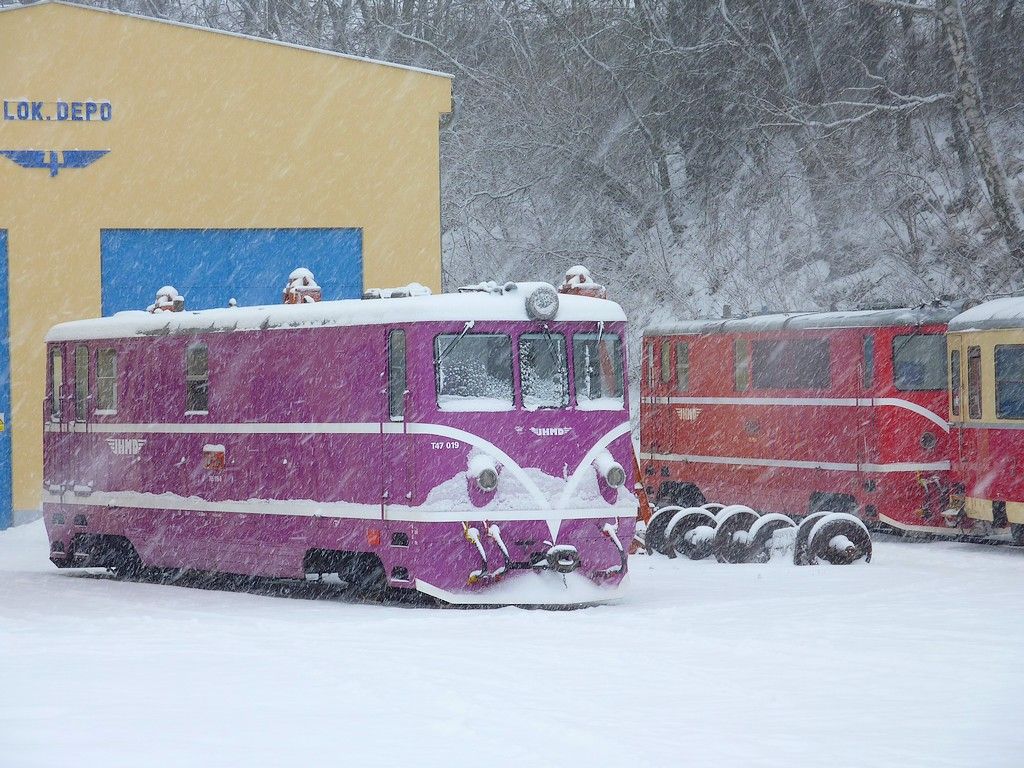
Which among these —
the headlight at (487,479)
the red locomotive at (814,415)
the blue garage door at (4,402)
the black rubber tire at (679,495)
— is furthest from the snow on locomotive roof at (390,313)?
the black rubber tire at (679,495)

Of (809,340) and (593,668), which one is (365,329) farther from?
(809,340)

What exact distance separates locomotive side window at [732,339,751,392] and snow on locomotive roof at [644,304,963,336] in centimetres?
20

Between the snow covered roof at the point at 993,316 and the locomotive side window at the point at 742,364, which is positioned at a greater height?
the snow covered roof at the point at 993,316

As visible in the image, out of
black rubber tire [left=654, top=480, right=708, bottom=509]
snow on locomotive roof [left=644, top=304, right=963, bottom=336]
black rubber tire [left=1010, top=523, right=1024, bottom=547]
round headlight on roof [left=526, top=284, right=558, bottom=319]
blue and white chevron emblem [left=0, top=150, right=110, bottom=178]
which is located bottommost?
black rubber tire [left=1010, top=523, right=1024, bottom=547]

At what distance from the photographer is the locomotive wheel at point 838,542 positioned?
18.6 meters

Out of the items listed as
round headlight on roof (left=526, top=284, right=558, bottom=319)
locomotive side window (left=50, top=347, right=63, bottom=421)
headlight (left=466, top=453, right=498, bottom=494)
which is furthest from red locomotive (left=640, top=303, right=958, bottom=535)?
locomotive side window (left=50, top=347, right=63, bottom=421)

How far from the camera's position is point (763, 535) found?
19.3m

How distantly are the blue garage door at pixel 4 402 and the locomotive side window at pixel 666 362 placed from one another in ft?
31.5

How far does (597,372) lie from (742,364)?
8722 mm

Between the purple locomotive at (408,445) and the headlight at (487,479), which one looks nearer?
the headlight at (487,479)

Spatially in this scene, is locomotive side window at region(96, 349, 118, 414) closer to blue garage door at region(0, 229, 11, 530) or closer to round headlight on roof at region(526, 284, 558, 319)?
round headlight on roof at region(526, 284, 558, 319)

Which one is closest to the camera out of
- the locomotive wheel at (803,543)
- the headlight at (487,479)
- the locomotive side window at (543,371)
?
the headlight at (487,479)

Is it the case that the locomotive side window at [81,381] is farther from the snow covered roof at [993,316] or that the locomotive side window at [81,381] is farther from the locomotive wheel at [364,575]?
the snow covered roof at [993,316]

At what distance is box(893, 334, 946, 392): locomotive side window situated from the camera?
862 inches
